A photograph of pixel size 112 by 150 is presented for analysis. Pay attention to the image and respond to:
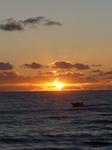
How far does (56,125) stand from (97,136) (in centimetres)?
1772

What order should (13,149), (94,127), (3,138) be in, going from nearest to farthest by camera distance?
(13,149), (3,138), (94,127)

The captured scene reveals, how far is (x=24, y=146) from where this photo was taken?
57.8m

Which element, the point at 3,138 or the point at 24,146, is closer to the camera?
the point at 24,146

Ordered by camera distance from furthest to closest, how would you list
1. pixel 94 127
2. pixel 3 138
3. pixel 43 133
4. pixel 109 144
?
pixel 94 127
pixel 43 133
pixel 3 138
pixel 109 144

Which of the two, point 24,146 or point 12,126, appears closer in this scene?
point 24,146

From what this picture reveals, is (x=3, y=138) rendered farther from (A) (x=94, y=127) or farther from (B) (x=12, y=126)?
(A) (x=94, y=127)

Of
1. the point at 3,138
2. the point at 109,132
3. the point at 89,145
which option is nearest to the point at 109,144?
the point at 89,145

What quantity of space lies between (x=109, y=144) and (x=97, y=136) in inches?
326

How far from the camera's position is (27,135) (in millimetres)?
67688

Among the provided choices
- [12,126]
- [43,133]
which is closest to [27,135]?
[43,133]

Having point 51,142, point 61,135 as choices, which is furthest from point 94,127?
point 51,142

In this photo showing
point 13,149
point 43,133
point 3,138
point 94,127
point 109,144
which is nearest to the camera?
point 13,149

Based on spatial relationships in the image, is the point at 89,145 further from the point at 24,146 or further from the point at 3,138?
the point at 3,138

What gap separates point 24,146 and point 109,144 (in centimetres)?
1335
